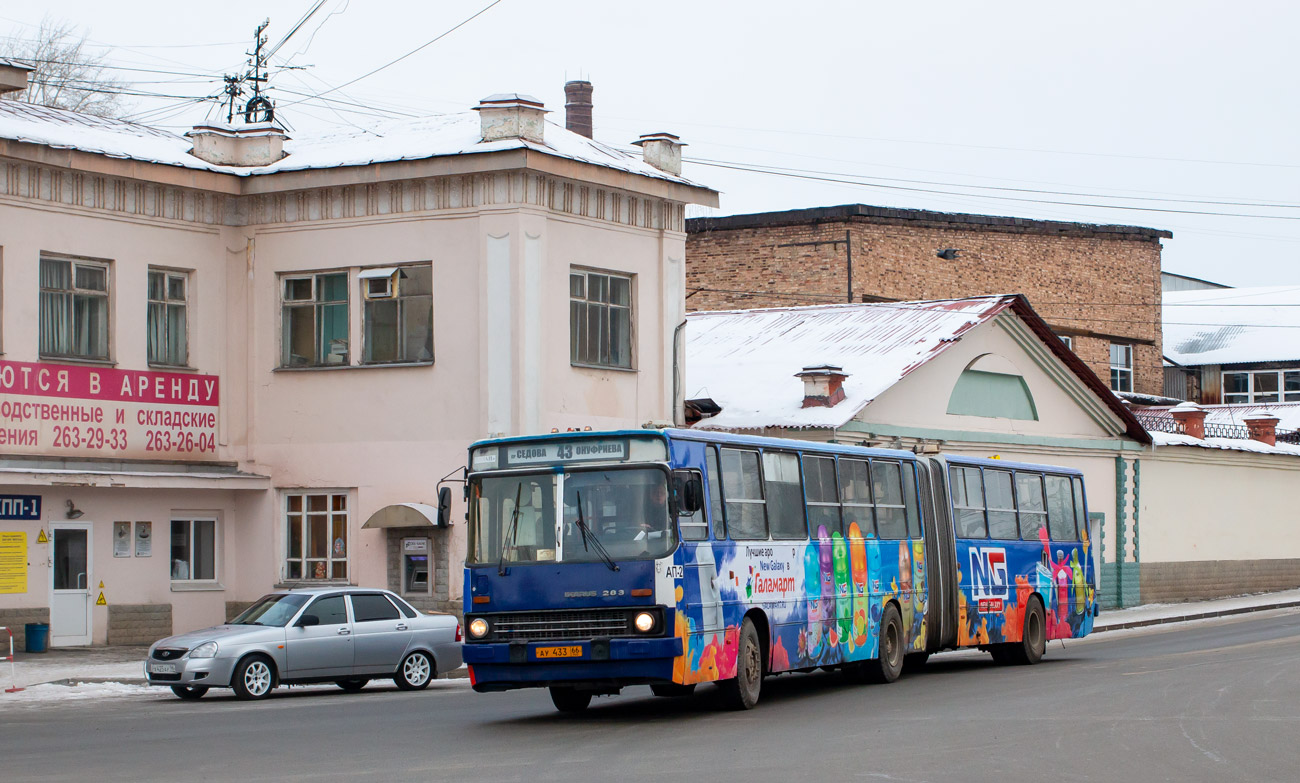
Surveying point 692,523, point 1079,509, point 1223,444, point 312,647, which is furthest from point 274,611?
point 1223,444

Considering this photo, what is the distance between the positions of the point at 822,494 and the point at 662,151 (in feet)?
42.9

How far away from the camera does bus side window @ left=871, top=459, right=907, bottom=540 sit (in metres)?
20.4

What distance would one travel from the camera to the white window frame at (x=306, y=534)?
1123 inches

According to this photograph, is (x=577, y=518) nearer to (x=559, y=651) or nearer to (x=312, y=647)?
(x=559, y=651)

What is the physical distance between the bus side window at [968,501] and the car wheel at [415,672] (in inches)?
280

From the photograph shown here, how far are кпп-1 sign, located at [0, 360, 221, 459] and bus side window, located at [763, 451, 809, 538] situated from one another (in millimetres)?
13515

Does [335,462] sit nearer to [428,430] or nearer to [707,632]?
[428,430]

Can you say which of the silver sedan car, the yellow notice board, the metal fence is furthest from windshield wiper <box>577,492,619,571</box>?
the metal fence

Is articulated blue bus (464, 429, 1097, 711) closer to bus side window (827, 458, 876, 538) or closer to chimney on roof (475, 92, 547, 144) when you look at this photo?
bus side window (827, 458, 876, 538)

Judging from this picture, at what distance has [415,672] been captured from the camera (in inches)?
855

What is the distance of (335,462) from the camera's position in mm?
28625

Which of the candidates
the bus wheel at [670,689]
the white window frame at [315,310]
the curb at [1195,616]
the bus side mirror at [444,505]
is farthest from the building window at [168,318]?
the curb at [1195,616]

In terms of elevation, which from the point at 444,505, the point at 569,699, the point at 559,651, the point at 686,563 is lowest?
the point at 569,699

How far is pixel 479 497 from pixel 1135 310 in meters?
44.4
